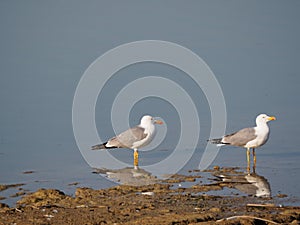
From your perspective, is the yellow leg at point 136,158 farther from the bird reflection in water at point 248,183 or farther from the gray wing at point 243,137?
the bird reflection in water at point 248,183

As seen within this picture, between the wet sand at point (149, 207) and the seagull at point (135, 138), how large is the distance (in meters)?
2.30


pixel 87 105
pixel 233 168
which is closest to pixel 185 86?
pixel 87 105

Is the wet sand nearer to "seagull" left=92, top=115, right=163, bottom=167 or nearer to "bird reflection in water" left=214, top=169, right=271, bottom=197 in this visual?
"bird reflection in water" left=214, top=169, right=271, bottom=197

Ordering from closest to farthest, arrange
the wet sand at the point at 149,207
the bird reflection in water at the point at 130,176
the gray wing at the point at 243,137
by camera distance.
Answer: the wet sand at the point at 149,207, the bird reflection in water at the point at 130,176, the gray wing at the point at 243,137

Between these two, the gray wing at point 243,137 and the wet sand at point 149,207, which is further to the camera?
the gray wing at point 243,137

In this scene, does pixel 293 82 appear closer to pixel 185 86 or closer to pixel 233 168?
pixel 185 86

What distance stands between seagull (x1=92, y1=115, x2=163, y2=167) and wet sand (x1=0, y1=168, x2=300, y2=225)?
230cm

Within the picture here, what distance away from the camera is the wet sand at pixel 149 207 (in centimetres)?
630

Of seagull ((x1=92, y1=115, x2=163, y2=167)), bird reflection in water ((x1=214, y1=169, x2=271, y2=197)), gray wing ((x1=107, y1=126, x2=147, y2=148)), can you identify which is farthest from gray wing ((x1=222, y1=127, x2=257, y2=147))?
gray wing ((x1=107, y1=126, x2=147, y2=148))

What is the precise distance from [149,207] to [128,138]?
3876 mm

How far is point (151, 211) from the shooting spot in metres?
6.79

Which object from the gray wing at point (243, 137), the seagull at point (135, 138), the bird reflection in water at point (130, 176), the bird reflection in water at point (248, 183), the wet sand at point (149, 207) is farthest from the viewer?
the seagull at point (135, 138)

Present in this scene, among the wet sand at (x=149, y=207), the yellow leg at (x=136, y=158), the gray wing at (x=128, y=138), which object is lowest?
the wet sand at (x=149, y=207)

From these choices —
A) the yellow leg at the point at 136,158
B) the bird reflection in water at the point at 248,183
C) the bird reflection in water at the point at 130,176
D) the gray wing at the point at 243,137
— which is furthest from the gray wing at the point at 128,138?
the bird reflection in water at the point at 248,183
